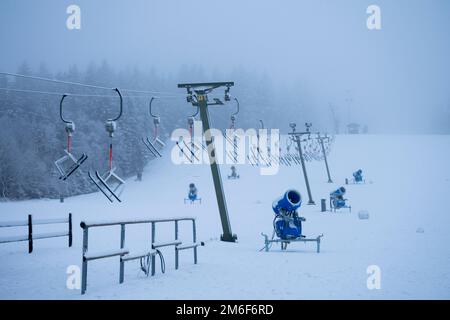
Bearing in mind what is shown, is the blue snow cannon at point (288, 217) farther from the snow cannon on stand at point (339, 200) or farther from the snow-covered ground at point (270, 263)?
the snow cannon on stand at point (339, 200)

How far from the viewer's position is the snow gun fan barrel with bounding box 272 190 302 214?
15.2 metres

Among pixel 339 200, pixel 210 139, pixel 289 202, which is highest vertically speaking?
pixel 210 139

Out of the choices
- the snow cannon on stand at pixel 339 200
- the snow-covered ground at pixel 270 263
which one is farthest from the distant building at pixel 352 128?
the snow cannon on stand at pixel 339 200

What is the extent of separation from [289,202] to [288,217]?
24.1 inches

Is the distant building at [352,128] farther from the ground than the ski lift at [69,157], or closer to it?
farther from the ground

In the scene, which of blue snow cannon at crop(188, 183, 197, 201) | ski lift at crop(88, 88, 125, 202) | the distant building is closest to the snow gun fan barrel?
ski lift at crop(88, 88, 125, 202)

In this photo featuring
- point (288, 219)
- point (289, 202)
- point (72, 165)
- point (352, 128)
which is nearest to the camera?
point (72, 165)

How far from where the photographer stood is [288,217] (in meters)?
15.4

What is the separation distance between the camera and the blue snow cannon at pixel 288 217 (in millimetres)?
15189

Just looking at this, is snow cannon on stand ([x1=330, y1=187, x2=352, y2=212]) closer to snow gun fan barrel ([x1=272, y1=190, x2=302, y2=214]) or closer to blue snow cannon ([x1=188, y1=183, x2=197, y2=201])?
blue snow cannon ([x1=188, y1=183, x2=197, y2=201])

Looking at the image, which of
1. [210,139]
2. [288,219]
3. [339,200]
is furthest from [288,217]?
[339,200]

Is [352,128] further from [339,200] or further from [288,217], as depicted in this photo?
[288,217]
